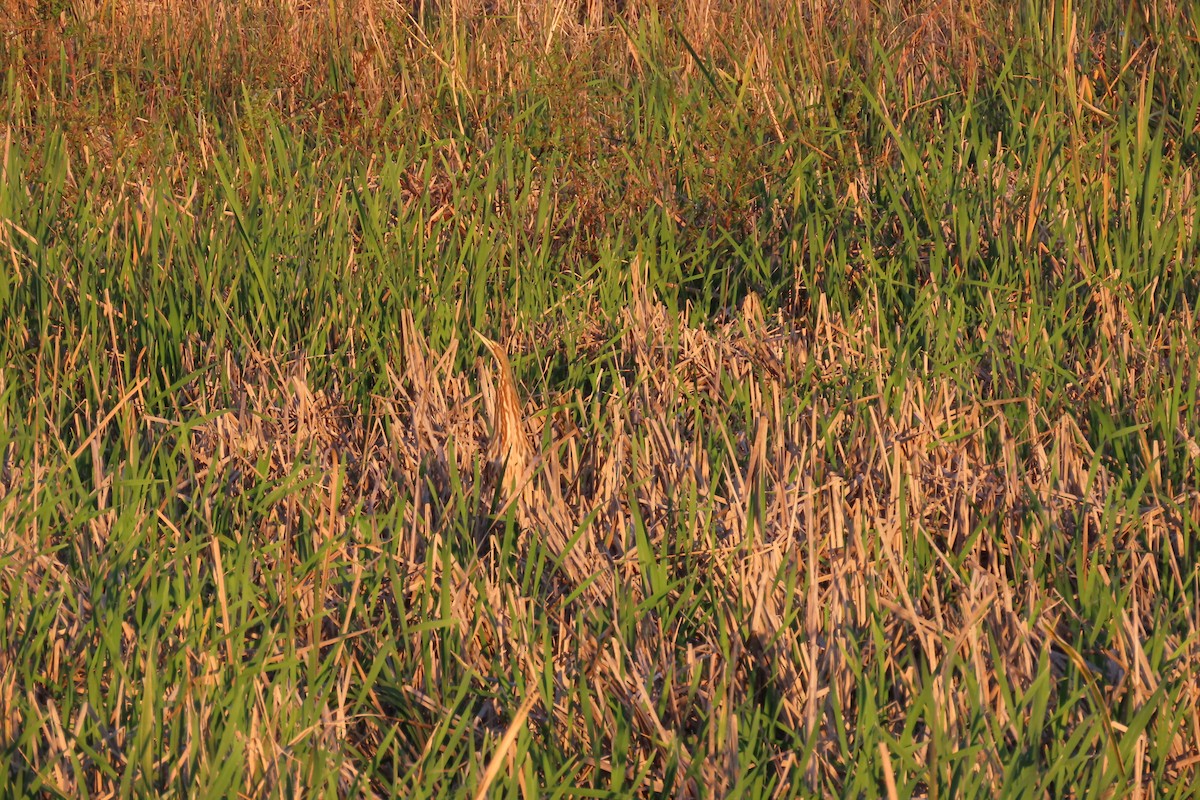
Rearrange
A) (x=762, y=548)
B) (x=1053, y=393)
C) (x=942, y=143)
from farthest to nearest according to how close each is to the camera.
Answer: (x=942, y=143) < (x=1053, y=393) < (x=762, y=548)

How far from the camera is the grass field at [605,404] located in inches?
63.9

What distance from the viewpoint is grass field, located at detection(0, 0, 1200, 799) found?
1.62 m

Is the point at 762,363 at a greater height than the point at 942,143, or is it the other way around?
the point at 942,143

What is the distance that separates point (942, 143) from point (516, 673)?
2019mm

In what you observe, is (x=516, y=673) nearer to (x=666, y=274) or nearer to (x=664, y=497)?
(x=664, y=497)

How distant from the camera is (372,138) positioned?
3441 millimetres

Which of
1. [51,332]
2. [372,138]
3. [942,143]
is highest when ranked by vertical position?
[942,143]

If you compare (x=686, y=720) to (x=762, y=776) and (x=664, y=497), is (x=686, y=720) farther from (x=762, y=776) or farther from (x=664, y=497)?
(x=664, y=497)

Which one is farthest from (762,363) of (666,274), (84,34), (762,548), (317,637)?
(84,34)

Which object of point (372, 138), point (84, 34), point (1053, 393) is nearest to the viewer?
point (1053, 393)

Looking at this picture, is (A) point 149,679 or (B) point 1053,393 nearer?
(A) point 149,679

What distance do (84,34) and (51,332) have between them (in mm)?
1687

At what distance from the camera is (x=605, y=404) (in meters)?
2.51

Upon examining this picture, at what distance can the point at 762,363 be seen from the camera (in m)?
2.57
